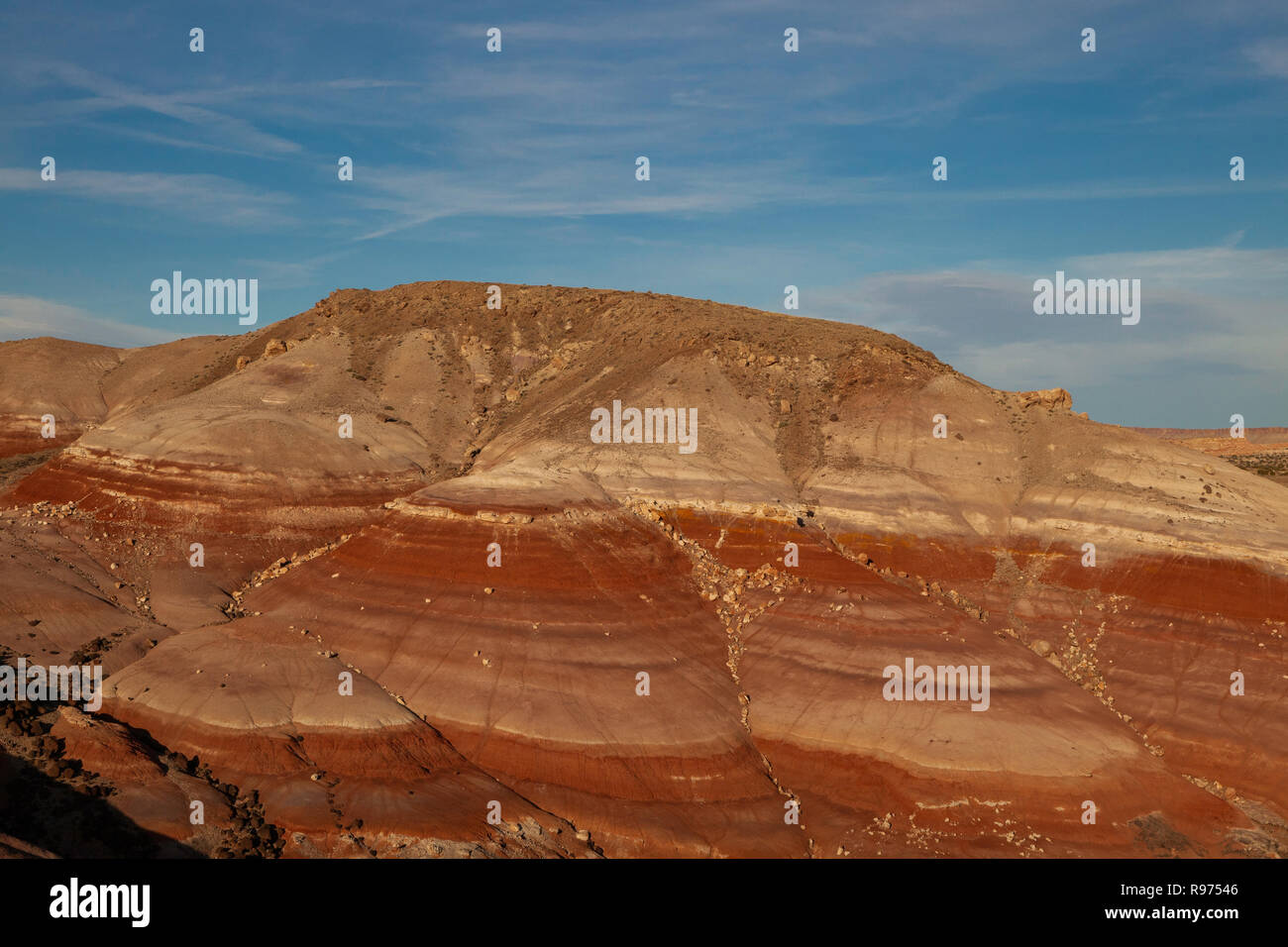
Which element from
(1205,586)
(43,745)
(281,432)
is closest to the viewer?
(43,745)

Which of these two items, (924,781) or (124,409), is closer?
(924,781)

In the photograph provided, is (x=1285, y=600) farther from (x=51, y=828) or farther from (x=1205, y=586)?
(x=51, y=828)

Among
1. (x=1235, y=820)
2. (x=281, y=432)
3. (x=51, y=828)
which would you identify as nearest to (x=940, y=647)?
(x=1235, y=820)

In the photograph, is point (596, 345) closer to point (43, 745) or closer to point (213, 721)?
point (213, 721)

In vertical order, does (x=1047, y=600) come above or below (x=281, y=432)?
below

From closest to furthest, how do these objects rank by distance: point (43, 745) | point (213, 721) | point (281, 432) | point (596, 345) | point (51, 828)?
1. point (51, 828)
2. point (43, 745)
3. point (213, 721)
4. point (281, 432)
5. point (596, 345)

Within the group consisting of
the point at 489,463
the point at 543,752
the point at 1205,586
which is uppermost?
the point at 489,463
